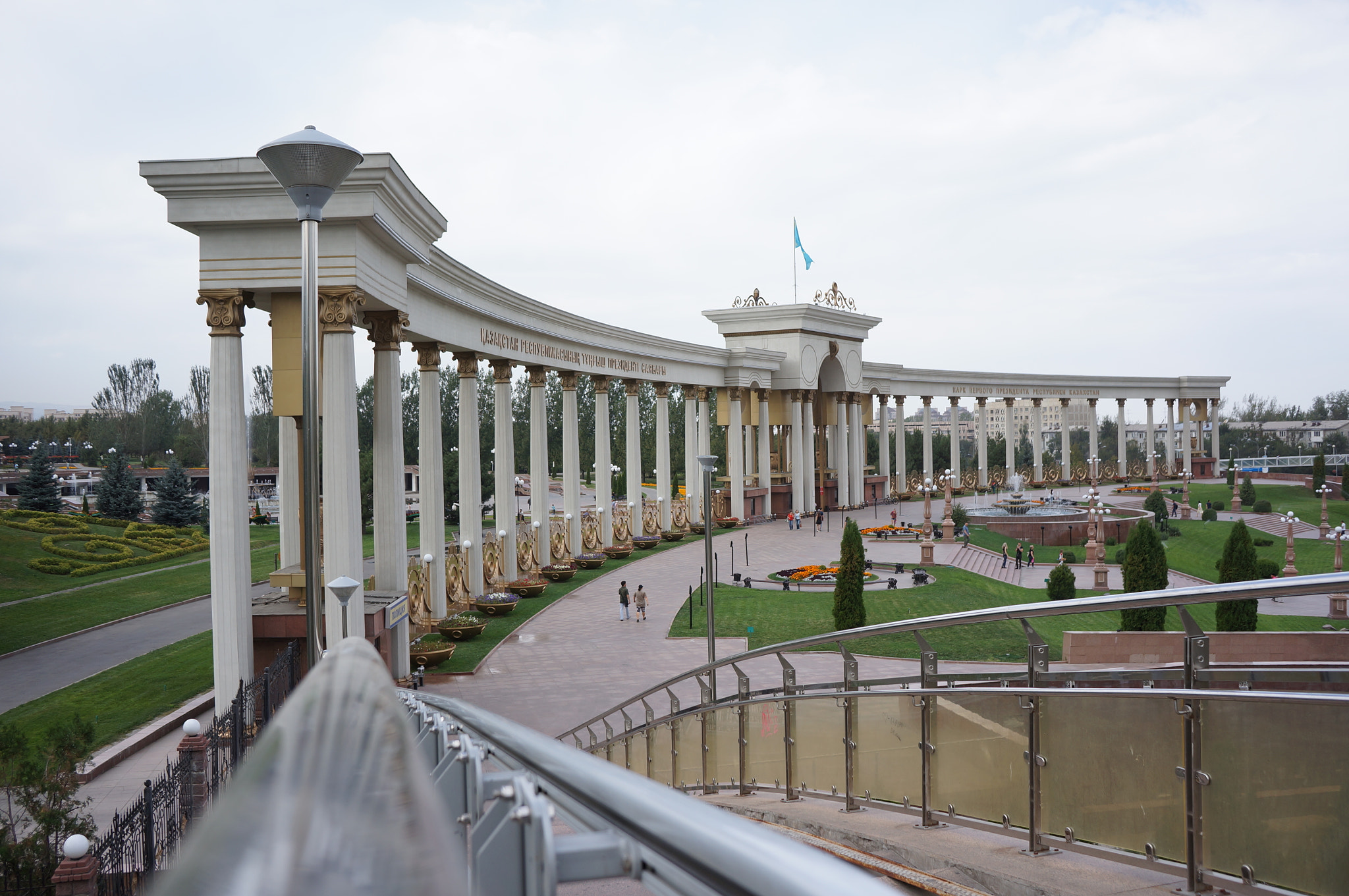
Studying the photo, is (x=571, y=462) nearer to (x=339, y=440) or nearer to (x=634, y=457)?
(x=634, y=457)

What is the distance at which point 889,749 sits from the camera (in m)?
6.40

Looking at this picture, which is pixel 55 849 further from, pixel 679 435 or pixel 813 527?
pixel 679 435

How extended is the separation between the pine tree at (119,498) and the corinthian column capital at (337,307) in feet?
158

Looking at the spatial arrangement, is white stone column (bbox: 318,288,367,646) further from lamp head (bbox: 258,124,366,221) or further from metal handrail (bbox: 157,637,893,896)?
metal handrail (bbox: 157,637,893,896)

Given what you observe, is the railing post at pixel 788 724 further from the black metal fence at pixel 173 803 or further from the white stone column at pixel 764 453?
the white stone column at pixel 764 453

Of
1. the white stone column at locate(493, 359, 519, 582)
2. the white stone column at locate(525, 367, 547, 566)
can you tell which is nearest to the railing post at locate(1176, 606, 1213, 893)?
the white stone column at locate(493, 359, 519, 582)

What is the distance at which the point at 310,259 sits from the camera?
335 inches

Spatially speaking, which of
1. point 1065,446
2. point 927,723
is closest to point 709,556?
point 927,723

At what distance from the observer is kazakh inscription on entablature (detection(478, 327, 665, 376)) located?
84.2 ft

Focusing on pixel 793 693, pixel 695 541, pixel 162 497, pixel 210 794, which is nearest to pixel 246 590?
pixel 210 794

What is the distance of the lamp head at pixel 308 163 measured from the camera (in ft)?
26.4

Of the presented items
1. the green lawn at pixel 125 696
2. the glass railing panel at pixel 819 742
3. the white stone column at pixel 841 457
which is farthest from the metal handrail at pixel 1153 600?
the white stone column at pixel 841 457

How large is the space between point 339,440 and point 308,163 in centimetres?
698

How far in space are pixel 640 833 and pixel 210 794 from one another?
35.1ft
